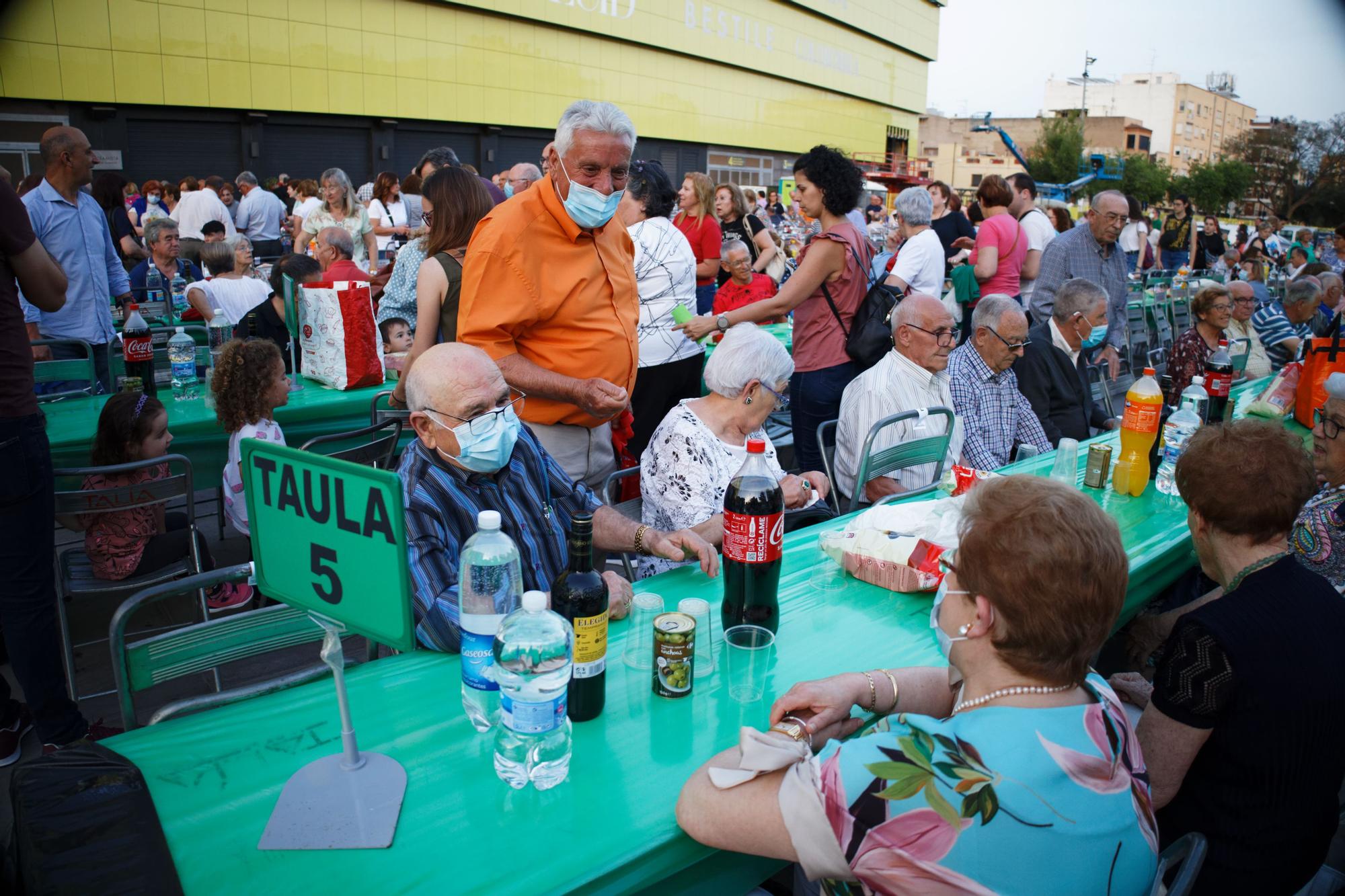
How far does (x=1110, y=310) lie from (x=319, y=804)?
6329 mm

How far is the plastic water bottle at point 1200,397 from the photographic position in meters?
3.64

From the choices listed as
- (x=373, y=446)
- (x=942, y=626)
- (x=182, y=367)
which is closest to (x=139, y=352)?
(x=182, y=367)

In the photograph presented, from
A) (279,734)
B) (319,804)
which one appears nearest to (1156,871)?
(319,804)

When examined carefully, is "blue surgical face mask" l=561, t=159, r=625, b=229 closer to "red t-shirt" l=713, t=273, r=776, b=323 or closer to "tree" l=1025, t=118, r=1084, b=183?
"red t-shirt" l=713, t=273, r=776, b=323

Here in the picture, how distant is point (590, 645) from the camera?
1604 mm

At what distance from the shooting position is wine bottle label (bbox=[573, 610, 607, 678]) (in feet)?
5.15

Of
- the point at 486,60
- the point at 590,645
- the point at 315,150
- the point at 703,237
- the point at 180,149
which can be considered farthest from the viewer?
the point at 486,60

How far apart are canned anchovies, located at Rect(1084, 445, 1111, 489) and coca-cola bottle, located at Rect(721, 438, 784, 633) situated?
185cm

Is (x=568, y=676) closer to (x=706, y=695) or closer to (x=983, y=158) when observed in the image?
(x=706, y=695)

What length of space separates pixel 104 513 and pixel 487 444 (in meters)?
1.96

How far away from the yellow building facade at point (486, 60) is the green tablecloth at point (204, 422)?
1634 cm

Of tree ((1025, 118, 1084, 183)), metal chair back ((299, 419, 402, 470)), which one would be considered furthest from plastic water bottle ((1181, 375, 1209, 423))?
tree ((1025, 118, 1084, 183))

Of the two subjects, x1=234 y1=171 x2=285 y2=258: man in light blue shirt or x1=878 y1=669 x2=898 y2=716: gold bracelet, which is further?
x1=234 y1=171 x2=285 y2=258: man in light blue shirt

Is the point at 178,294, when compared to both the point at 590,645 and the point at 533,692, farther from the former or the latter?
the point at 533,692
